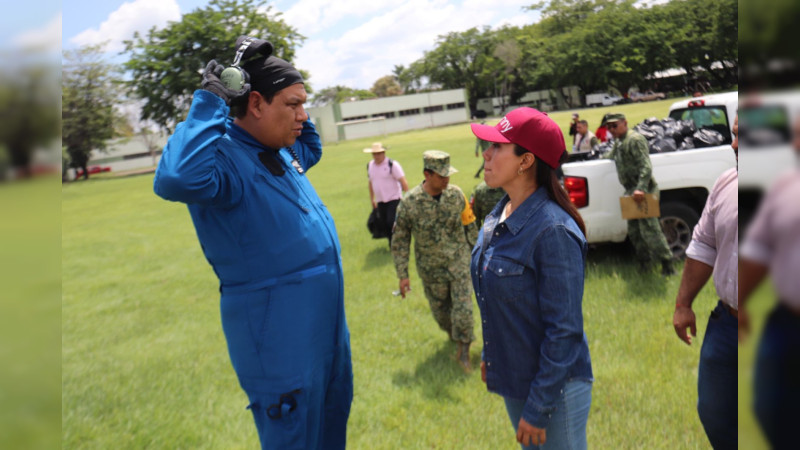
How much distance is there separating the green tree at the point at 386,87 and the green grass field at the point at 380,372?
112m

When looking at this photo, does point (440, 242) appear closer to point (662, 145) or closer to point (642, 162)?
point (642, 162)

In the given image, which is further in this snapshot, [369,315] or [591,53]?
[591,53]

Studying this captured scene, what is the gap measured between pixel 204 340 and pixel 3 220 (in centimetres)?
651

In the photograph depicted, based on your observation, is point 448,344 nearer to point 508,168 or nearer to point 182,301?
point 508,168

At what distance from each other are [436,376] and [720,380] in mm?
2753

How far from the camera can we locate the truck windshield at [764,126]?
0.34 metres

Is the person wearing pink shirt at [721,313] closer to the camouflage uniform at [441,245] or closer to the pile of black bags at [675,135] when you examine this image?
the camouflage uniform at [441,245]

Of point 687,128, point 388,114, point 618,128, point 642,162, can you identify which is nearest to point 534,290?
point 642,162

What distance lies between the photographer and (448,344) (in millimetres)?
5527

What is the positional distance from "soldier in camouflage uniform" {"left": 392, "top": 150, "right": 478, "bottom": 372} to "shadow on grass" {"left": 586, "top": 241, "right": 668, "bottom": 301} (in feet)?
6.86

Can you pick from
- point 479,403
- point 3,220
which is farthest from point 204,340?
point 3,220

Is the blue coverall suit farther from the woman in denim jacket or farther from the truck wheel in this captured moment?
the truck wheel

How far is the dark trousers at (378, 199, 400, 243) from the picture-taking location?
918 centimetres

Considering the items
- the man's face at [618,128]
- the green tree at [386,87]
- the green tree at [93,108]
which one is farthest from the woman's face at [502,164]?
the green tree at [386,87]
